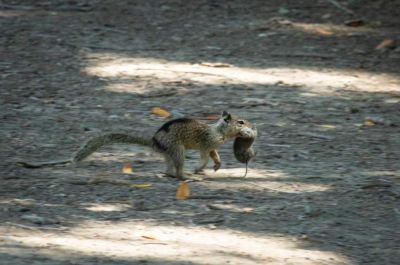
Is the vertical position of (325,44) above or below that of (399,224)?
above

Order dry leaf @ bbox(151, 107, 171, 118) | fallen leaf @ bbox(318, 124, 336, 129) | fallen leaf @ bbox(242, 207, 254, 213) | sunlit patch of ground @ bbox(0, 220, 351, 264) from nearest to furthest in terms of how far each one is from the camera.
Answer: sunlit patch of ground @ bbox(0, 220, 351, 264), fallen leaf @ bbox(242, 207, 254, 213), fallen leaf @ bbox(318, 124, 336, 129), dry leaf @ bbox(151, 107, 171, 118)

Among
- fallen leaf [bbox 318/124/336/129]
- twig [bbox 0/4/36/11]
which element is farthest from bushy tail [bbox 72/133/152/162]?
twig [bbox 0/4/36/11]

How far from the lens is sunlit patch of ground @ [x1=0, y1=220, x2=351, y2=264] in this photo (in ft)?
18.7

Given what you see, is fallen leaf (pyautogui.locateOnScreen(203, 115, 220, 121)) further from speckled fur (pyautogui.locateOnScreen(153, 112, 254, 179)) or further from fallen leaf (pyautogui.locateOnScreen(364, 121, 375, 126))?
speckled fur (pyautogui.locateOnScreen(153, 112, 254, 179))

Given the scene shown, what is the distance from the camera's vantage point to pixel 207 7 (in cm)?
1388

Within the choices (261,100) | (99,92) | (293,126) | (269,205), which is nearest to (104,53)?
(99,92)

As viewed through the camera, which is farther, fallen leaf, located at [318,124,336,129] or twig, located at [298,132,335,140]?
Result: fallen leaf, located at [318,124,336,129]

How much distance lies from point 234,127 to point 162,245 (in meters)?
1.63

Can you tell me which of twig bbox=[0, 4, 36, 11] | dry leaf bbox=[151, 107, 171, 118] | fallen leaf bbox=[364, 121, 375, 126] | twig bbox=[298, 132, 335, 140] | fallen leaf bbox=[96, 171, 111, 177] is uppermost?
twig bbox=[0, 4, 36, 11]

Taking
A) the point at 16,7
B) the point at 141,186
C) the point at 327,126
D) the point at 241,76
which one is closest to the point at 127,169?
the point at 141,186

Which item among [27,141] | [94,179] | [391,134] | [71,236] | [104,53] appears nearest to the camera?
[71,236]

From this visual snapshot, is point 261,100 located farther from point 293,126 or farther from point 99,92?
point 99,92

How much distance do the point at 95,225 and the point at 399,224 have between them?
200 centimetres

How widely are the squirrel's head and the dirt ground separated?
1.17 feet
